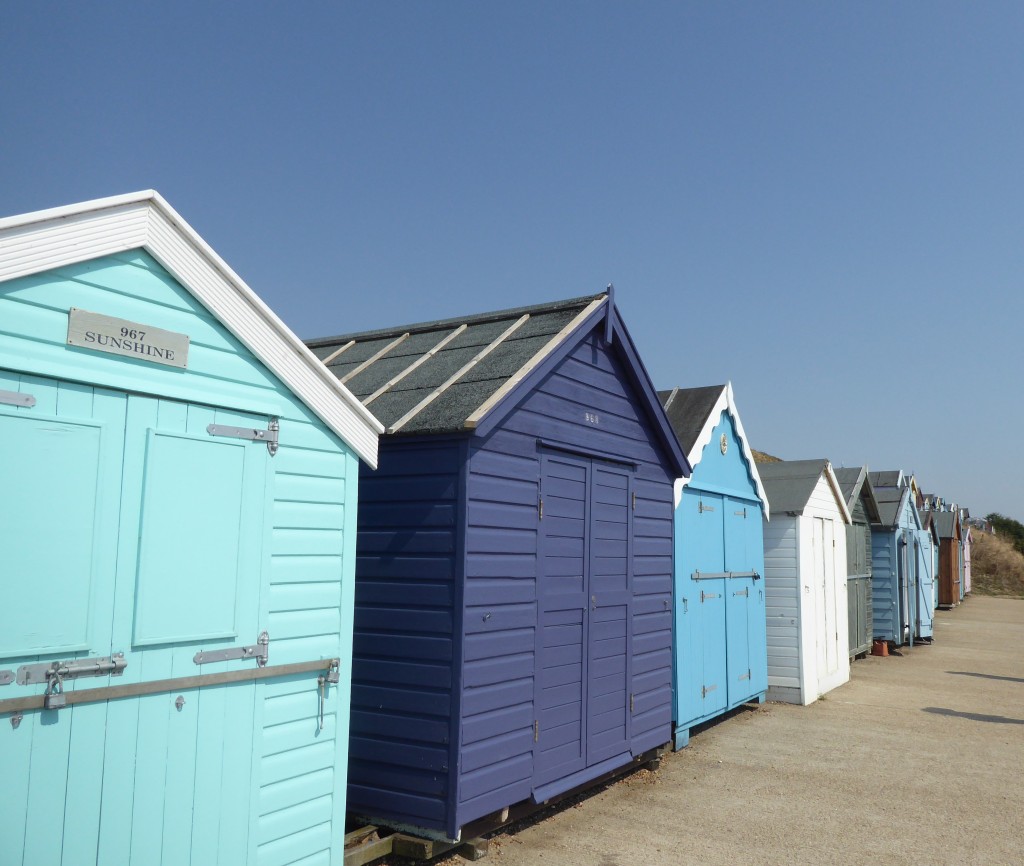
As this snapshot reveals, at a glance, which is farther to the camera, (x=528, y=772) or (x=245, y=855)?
(x=528, y=772)

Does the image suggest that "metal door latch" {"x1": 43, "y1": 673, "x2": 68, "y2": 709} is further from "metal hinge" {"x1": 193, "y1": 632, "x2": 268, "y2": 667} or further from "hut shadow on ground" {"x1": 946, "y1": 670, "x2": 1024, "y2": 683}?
"hut shadow on ground" {"x1": 946, "y1": 670, "x2": 1024, "y2": 683}

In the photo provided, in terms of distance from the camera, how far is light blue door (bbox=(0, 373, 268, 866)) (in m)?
3.66

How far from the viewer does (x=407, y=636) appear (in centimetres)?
620

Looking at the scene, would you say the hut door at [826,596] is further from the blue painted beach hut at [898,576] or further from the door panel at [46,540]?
the door panel at [46,540]

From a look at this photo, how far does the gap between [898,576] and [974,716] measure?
808 centimetres

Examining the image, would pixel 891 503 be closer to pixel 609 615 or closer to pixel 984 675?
pixel 984 675

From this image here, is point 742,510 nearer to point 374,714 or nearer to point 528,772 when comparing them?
point 528,772

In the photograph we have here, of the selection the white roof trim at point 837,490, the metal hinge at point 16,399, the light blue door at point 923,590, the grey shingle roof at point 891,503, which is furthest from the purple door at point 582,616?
the light blue door at point 923,590

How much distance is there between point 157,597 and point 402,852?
2.93 metres

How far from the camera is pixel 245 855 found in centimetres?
459

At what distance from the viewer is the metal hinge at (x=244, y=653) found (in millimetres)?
4395

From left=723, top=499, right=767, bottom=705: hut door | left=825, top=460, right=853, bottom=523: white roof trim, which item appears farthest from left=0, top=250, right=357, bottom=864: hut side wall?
left=825, top=460, right=853, bottom=523: white roof trim

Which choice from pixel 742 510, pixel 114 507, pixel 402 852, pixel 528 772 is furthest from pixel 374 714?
pixel 742 510

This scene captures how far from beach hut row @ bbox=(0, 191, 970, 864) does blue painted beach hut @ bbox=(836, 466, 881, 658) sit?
25.9 ft
